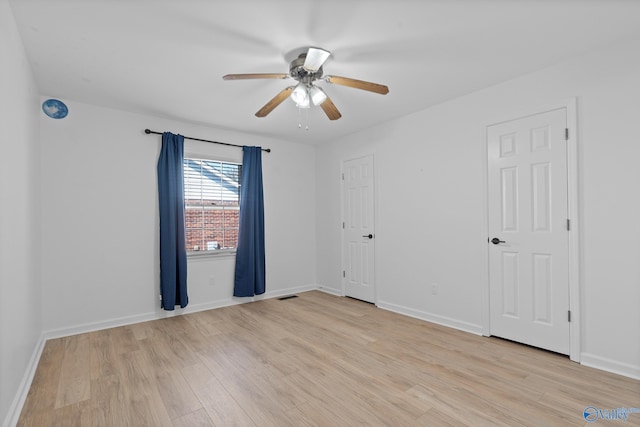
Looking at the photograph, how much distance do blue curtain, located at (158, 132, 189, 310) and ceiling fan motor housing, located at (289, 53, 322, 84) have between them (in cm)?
215

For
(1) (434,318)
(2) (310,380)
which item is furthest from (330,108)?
(1) (434,318)

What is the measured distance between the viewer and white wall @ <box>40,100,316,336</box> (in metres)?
3.27

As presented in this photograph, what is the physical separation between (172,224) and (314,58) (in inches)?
108

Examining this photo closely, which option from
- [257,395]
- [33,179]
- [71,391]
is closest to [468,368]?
[257,395]

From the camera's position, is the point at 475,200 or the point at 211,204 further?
the point at 211,204

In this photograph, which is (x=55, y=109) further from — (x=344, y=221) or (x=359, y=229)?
(x=359, y=229)

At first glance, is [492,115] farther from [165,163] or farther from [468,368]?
[165,163]

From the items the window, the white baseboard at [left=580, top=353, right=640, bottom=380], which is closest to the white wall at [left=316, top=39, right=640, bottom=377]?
the white baseboard at [left=580, top=353, right=640, bottom=380]

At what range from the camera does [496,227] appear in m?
3.10

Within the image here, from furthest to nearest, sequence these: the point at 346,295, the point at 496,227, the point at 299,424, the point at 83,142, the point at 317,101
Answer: the point at 346,295 < the point at 83,142 < the point at 496,227 < the point at 317,101 < the point at 299,424

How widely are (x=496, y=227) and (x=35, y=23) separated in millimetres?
4108

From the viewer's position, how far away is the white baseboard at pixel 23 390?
1824 mm

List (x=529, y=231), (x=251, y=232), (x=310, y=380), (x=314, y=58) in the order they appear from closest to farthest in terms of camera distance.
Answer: (x=314, y=58) → (x=310, y=380) → (x=529, y=231) → (x=251, y=232)

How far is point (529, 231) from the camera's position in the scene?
9.37 feet
